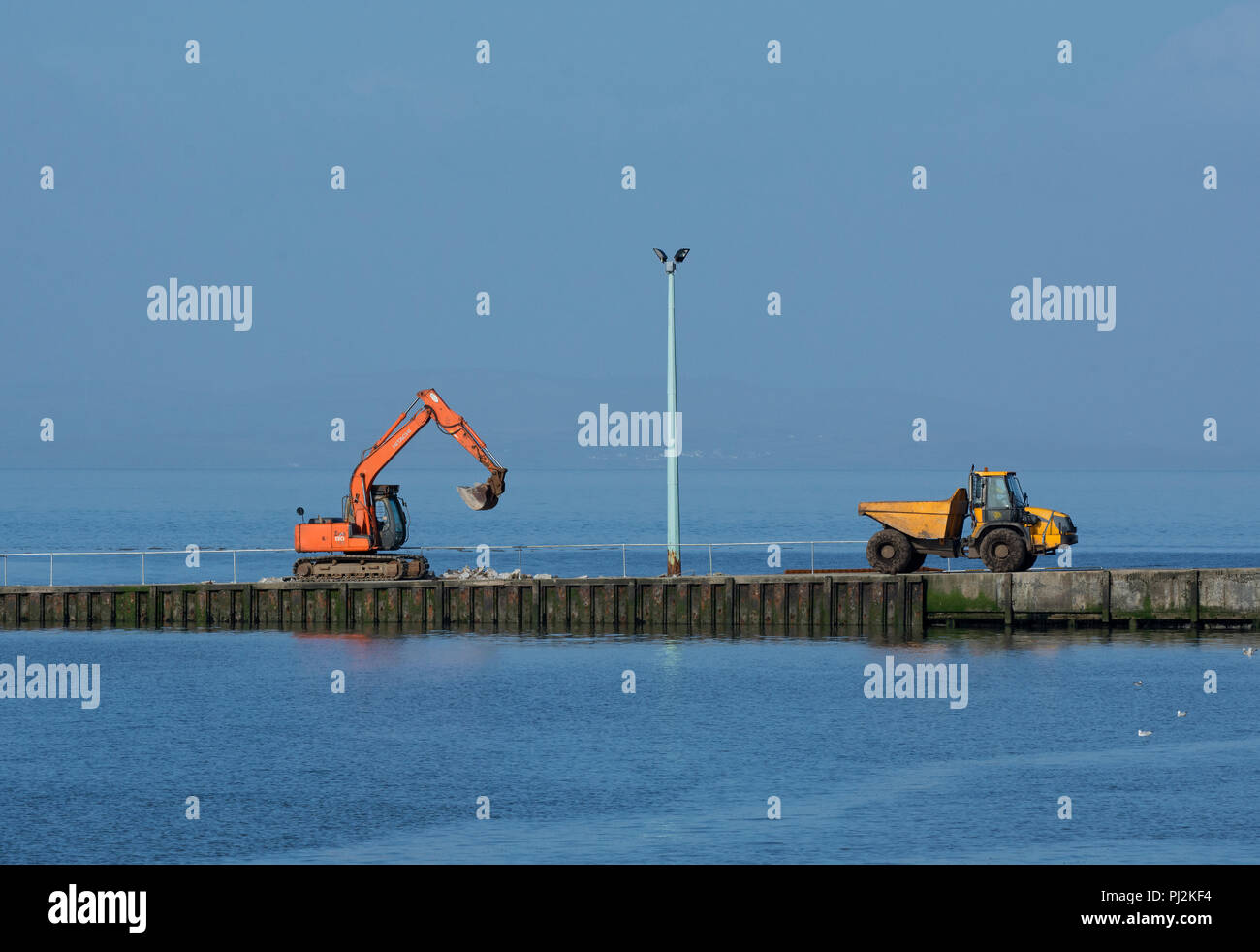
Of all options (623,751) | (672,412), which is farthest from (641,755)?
(672,412)

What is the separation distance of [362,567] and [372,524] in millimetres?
1742

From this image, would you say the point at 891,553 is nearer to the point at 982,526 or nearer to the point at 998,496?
the point at 982,526

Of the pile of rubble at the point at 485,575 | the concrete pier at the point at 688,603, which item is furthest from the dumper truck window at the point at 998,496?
the pile of rubble at the point at 485,575

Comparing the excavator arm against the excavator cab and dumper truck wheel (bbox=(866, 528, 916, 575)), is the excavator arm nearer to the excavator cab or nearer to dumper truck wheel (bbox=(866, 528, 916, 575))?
the excavator cab

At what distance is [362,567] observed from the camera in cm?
6125

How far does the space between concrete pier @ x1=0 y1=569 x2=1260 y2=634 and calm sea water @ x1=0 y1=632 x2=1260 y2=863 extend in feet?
3.98

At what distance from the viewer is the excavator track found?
61.2 metres

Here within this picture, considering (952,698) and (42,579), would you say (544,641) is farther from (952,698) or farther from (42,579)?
(42,579)

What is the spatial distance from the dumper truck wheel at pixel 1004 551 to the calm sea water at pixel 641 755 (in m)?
2.51

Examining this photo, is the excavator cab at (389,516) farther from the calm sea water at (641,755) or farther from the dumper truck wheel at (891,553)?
the dumper truck wheel at (891,553)

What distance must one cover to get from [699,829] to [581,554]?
105094mm
